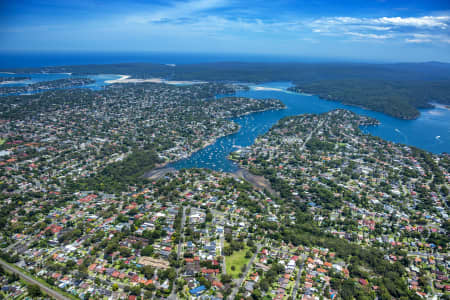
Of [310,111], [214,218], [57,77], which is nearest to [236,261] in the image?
[214,218]

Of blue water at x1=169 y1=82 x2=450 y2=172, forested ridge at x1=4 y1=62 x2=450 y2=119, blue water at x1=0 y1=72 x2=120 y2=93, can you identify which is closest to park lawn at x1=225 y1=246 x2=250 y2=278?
blue water at x1=169 y1=82 x2=450 y2=172

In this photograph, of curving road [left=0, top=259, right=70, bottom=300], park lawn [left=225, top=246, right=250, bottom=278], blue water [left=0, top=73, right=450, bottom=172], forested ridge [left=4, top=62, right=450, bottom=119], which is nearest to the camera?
curving road [left=0, top=259, right=70, bottom=300]

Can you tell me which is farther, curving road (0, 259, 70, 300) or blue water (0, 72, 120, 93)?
blue water (0, 72, 120, 93)

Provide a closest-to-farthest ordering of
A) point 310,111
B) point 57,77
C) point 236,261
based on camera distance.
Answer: point 236,261, point 310,111, point 57,77

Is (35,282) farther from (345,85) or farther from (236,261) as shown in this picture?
(345,85)

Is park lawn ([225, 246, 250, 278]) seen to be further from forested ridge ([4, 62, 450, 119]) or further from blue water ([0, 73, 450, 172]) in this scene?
forested ridge ([4, 62, 450, 119])

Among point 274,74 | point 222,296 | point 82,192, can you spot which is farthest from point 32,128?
point 274,74
